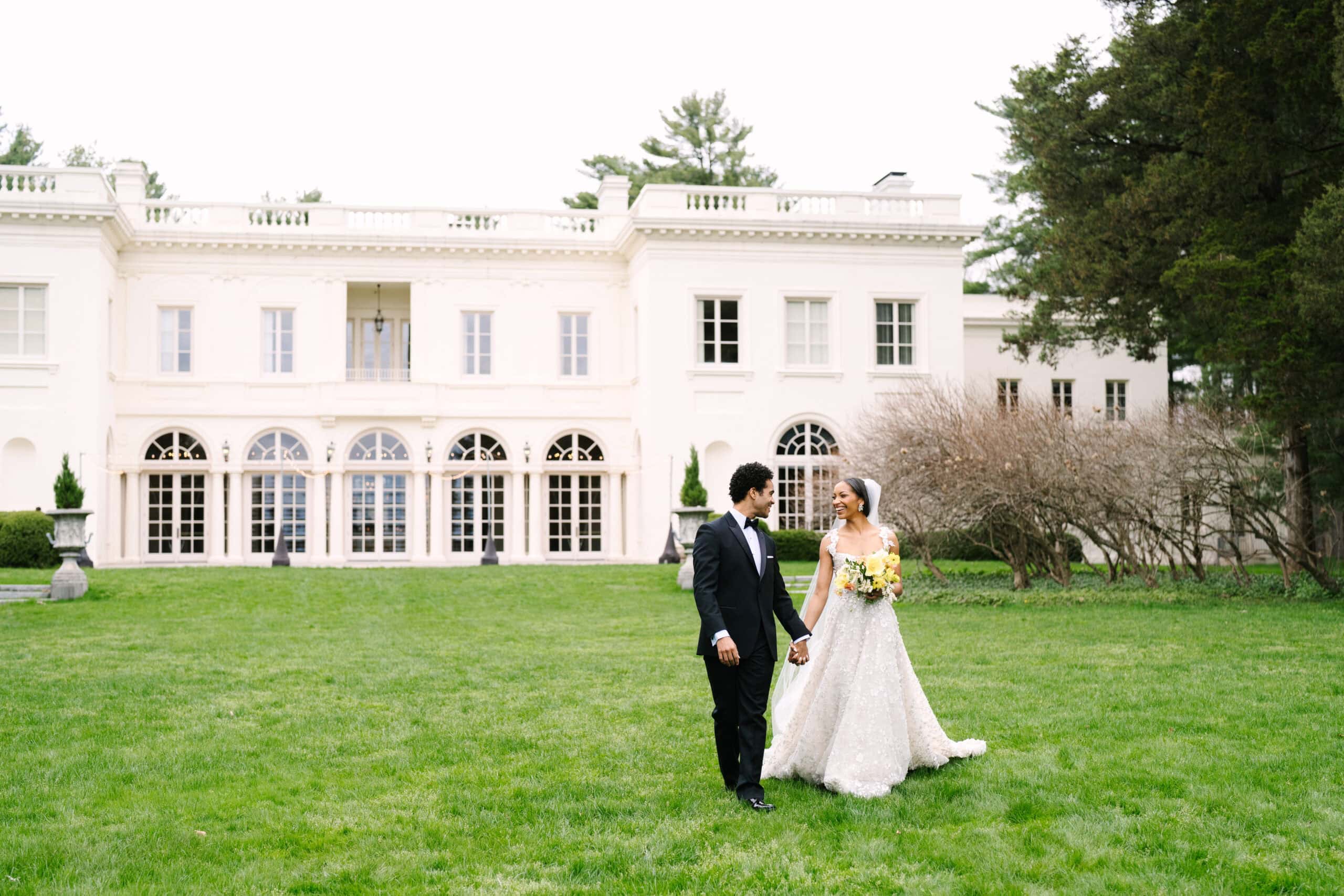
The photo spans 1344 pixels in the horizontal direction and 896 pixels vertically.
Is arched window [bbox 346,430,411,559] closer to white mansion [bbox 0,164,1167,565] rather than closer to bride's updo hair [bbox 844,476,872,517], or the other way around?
white mansion [bbox 0,164,1167,565]

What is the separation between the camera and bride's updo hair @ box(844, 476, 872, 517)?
751 cm

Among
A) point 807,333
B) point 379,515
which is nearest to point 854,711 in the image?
point 807,333

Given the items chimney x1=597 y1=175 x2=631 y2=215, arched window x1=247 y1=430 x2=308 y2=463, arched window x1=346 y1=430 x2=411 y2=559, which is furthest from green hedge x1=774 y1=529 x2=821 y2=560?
arched window x1=247 y1=430 x2=308 y2=463

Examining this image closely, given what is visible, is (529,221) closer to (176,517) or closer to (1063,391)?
(176,517)

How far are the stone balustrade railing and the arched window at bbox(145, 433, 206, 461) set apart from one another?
4.68 meters

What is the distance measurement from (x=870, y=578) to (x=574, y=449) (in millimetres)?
25675

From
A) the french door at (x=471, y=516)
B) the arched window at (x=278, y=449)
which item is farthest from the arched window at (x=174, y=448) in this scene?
the french door at (x=471, y=516)

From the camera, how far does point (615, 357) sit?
33.3m

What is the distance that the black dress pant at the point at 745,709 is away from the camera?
696cm

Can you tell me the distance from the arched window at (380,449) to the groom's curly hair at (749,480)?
25.7 meters

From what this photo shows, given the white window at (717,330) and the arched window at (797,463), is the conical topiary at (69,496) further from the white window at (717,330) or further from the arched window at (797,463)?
the arched window at (797,463)

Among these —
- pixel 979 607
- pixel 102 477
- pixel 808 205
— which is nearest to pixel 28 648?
pixel 979 607

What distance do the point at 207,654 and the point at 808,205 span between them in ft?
72.2

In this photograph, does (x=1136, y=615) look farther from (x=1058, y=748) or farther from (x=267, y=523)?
(x=267, y=523)
